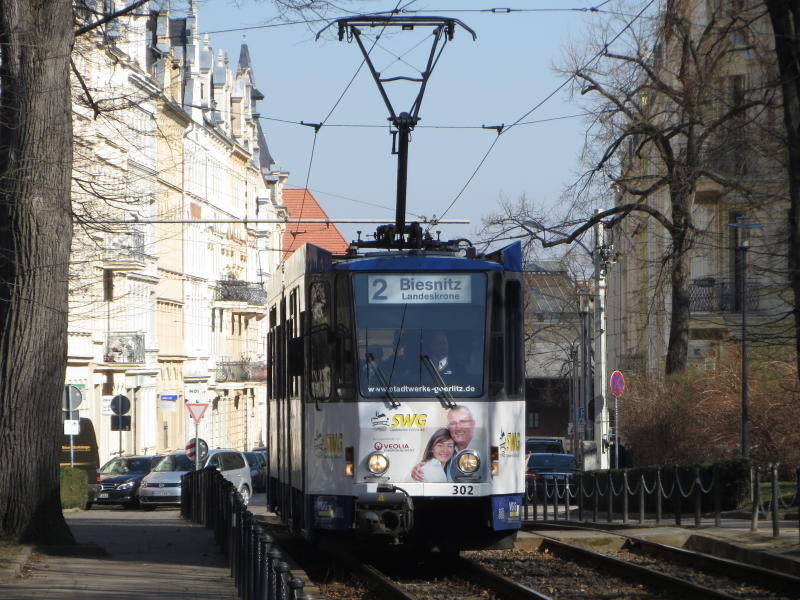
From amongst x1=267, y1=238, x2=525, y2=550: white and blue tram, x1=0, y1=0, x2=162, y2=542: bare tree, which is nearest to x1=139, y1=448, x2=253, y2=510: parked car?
x1=0, y1=0, x2=162, y2=542: bare tree

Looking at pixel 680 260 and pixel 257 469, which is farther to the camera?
pixel 257 469

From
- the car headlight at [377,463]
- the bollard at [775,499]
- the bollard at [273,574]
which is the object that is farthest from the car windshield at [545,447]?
the bollard at [273,574]

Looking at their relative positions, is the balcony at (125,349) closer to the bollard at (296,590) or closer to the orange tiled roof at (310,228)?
the orange tiled roof at (310,228)

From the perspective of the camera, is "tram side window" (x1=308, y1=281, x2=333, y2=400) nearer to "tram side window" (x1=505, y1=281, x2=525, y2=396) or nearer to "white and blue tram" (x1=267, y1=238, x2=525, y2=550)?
"white and blue tram" (x1=267, y1=238, x2=525, y2=550)

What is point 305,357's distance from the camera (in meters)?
16.7

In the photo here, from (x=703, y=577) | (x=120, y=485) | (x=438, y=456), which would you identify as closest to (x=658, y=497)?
(x=703, y=577)

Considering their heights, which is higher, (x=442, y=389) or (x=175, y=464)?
(x=442, y=389)

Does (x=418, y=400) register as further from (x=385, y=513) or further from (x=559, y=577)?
(x=559, y=577)

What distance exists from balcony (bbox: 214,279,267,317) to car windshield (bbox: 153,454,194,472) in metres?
37.6

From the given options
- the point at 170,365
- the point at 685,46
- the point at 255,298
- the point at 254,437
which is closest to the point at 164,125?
the point at 170,365

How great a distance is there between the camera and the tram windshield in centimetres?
1581

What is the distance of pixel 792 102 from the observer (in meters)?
20.9

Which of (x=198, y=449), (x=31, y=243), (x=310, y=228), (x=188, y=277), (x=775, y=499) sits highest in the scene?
(x=310, y=228)

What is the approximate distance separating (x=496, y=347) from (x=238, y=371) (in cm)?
6693
